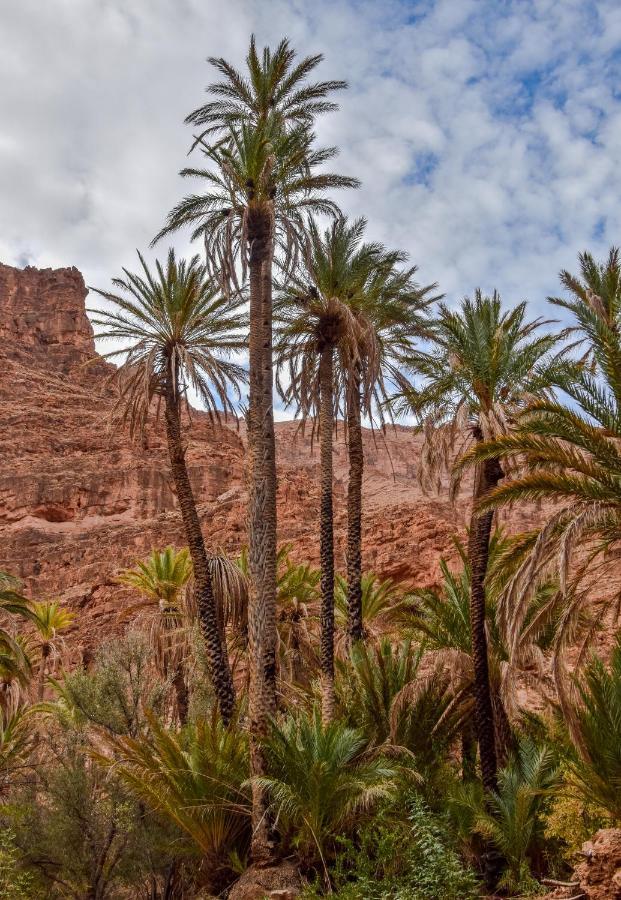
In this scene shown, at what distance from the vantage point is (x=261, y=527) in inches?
489

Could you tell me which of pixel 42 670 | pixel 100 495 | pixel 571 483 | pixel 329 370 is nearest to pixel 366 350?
pixel 329 370

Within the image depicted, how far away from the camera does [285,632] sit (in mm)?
21844

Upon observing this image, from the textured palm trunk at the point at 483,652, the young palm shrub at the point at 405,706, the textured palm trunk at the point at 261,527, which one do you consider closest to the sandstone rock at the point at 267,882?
the textured palm trunk at the point at 261,527

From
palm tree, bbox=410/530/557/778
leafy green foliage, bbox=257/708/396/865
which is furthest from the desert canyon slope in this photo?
leafy green foliage, bbox=257/708/396/865

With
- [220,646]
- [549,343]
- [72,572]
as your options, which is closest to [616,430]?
[549,343]

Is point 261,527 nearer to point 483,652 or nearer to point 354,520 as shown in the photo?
point 483,652

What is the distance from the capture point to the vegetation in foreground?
10.3 m

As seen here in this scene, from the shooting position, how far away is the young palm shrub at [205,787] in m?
11.8

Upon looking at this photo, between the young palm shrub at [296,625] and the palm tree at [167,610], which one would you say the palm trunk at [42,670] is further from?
the young palm shrub at [296,625]

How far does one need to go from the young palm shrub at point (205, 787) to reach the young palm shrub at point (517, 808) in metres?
3.53

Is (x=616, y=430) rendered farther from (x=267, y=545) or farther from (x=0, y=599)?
(x=0, y=599)

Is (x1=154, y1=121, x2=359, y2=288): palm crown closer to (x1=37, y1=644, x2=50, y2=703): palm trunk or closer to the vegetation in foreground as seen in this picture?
the vegetation in foreground

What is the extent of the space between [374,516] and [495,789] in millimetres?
28012

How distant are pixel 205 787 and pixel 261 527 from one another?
398cm
